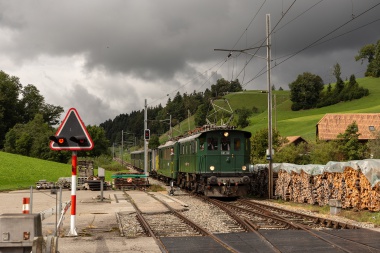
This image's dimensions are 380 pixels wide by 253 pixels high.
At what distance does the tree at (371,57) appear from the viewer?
153 metres

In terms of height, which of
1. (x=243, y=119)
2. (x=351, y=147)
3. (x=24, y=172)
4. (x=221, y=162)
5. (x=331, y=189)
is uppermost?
(x=243, y=119)

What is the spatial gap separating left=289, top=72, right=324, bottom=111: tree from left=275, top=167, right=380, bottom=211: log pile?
394ft

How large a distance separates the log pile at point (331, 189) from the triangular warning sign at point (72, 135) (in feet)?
33.3

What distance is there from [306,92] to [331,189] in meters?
126

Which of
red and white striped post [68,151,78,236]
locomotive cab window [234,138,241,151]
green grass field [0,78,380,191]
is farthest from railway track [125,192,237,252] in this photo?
locomotive cab window [234,138,241,151]

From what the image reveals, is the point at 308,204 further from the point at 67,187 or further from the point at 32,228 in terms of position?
the point at 67,187

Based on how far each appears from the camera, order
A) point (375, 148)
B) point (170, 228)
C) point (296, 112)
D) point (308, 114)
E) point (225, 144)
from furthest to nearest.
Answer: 1. point (296, 112)
2. point (308, 114)
3. point (375, 148)
4. point (225, 144)
5. point (170, 228)

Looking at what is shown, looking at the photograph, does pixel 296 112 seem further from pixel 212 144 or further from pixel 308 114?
pixel 212 144

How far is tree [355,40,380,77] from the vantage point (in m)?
153

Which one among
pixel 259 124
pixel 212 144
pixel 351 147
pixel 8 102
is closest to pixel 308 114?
pixel 259 124

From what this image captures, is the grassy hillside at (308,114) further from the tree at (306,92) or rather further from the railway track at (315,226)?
the railway track at (315,226)

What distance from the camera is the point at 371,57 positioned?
16088cm

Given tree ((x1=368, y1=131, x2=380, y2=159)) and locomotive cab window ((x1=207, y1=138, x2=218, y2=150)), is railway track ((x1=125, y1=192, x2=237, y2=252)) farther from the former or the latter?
tree ((x1=368, y1=131, x2=380, y2=159))

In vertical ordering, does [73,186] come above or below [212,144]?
below
